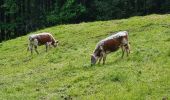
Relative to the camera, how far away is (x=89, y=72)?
75.8 feet

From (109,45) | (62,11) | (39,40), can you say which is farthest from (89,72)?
(62,11)

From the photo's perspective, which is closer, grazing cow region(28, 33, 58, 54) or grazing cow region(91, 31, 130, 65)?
grazing cow region(91, 31, 130, 65)

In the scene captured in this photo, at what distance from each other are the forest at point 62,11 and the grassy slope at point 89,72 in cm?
3984

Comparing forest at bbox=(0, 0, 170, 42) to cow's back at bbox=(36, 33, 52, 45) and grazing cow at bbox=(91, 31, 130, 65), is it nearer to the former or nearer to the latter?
cow's back at bbox=(36, 33, 52, 45)

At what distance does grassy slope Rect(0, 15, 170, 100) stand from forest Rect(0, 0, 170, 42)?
3984 centimetres

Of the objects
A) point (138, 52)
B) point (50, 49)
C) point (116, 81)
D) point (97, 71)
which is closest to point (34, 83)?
point (97, 71)

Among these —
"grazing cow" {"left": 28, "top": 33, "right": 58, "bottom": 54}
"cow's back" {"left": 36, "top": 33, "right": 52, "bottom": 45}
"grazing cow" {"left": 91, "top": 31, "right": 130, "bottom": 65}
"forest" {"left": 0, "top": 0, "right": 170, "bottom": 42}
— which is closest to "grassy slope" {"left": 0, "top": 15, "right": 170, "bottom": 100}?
"grazing cow" {"left": 91, "top": 31, "right": 130, "bottom": 65}

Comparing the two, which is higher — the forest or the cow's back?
the cow's back

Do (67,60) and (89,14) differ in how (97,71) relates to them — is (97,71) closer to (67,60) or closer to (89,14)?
(67,60)

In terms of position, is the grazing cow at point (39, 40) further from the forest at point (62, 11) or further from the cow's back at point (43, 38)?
the forest at point (62, 11)

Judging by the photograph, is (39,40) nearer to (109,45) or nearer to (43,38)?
(43,38)

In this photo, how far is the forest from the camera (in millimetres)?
78438

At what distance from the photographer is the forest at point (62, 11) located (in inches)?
3088

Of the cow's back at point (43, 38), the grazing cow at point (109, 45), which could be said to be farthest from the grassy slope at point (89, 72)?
the cow's back at point (43, 38)
